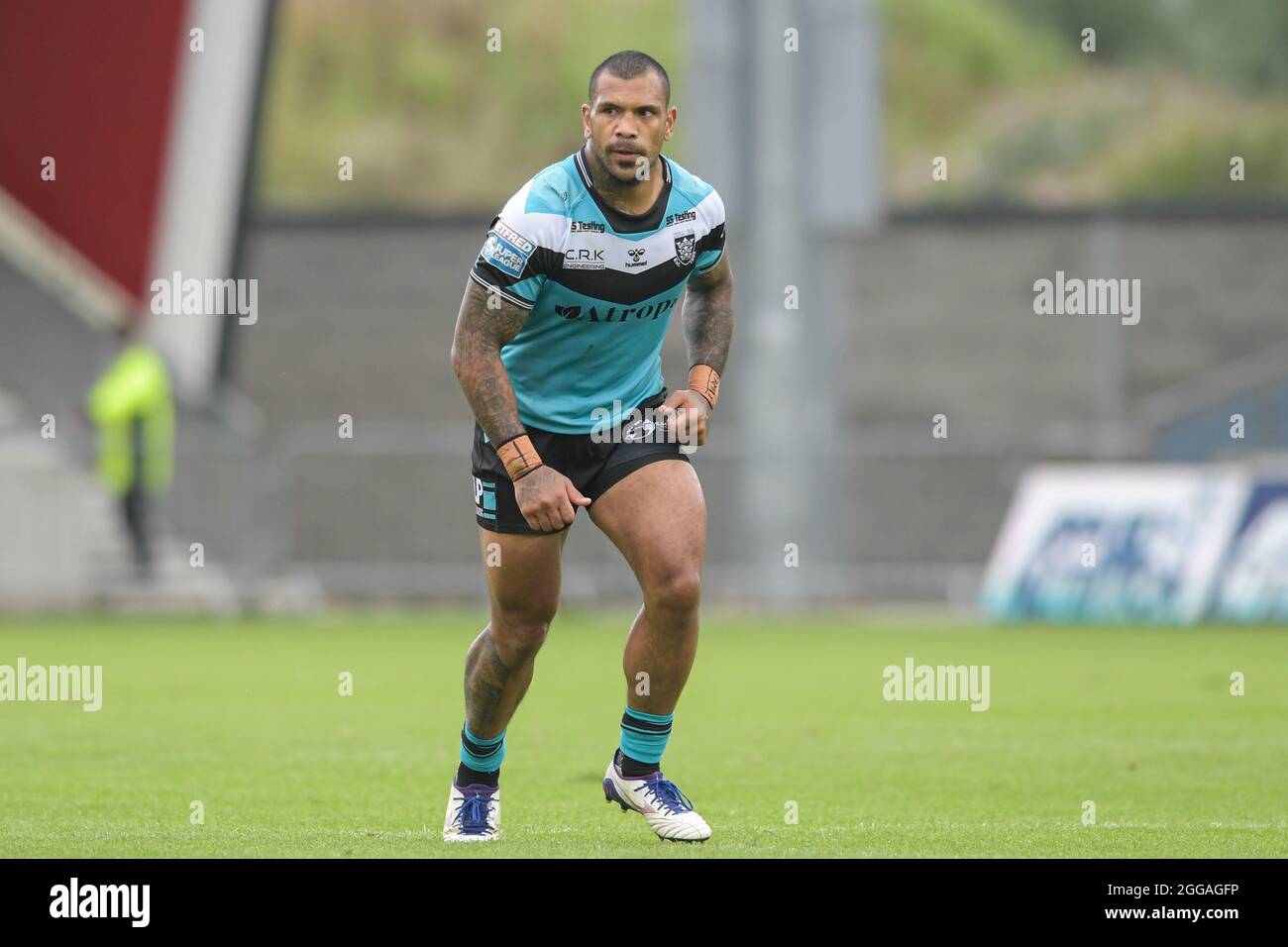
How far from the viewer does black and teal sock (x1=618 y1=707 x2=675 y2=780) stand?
24.4 feet

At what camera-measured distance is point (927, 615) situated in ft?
69.5

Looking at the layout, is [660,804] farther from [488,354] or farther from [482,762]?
[488,354]

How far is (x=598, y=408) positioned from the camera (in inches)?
291

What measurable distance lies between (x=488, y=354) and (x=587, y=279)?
0.41 m

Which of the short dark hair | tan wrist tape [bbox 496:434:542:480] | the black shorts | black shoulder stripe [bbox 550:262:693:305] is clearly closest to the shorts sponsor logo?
the black shorts

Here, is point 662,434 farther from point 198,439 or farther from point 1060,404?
point 1060,404

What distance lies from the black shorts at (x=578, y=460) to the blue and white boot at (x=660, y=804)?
978mm

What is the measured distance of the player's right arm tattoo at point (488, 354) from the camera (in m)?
7.05

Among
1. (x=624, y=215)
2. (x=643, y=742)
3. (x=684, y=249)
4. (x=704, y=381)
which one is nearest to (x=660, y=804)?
(x=643, y=742)

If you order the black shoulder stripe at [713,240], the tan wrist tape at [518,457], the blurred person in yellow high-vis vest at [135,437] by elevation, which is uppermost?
the blurred person in yellow high-vis vest at [135,437]

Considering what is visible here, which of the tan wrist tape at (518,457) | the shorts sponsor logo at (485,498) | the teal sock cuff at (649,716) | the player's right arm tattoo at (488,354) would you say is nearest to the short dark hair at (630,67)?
the player's right arm tattoo at (488,354)

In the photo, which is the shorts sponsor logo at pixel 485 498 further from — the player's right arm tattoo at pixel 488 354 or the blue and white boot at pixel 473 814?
the blue and white boot at pixel 473 814
